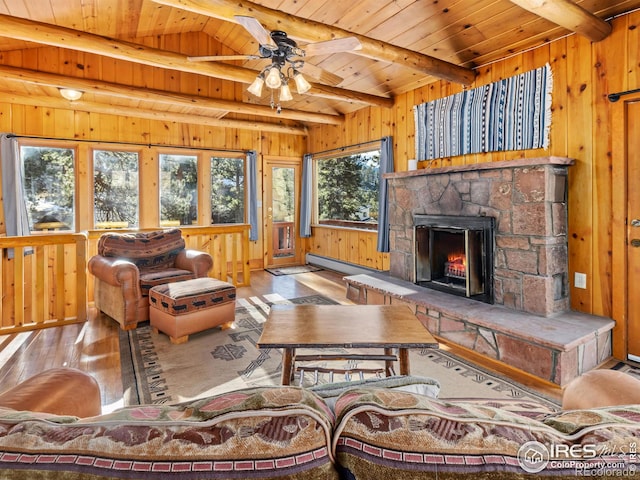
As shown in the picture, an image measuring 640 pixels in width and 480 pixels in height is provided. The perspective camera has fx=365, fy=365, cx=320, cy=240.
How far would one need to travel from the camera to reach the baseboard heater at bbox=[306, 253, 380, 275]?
5941 mm

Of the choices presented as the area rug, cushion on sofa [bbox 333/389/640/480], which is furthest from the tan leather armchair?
cushion on sofa [bbox 333/389/640/480]

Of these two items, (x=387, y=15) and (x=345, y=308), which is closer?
(x=345, y=308)

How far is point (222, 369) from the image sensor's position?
2.74m

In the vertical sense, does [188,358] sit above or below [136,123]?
below

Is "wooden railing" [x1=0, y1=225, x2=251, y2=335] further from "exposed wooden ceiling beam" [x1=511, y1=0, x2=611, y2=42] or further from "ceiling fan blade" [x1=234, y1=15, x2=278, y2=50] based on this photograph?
"exposed wooden ceiling beam" [x1=511, y1=0, x2=611, y2=42]

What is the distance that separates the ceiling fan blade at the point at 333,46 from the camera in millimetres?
2396

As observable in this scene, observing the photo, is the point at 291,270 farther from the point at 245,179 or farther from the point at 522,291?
the point at 522,291

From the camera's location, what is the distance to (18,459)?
51 centimetres

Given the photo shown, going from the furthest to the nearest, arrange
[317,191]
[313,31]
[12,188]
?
[317,191] → [12,188] → [313,31]

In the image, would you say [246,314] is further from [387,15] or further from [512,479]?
[512,479]

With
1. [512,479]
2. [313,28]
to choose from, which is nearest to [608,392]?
[512,479]

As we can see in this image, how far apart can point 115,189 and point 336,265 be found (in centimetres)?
376

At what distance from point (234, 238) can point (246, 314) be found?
153cm

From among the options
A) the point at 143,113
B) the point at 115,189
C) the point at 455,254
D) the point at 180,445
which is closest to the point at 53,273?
the point at 115,189
